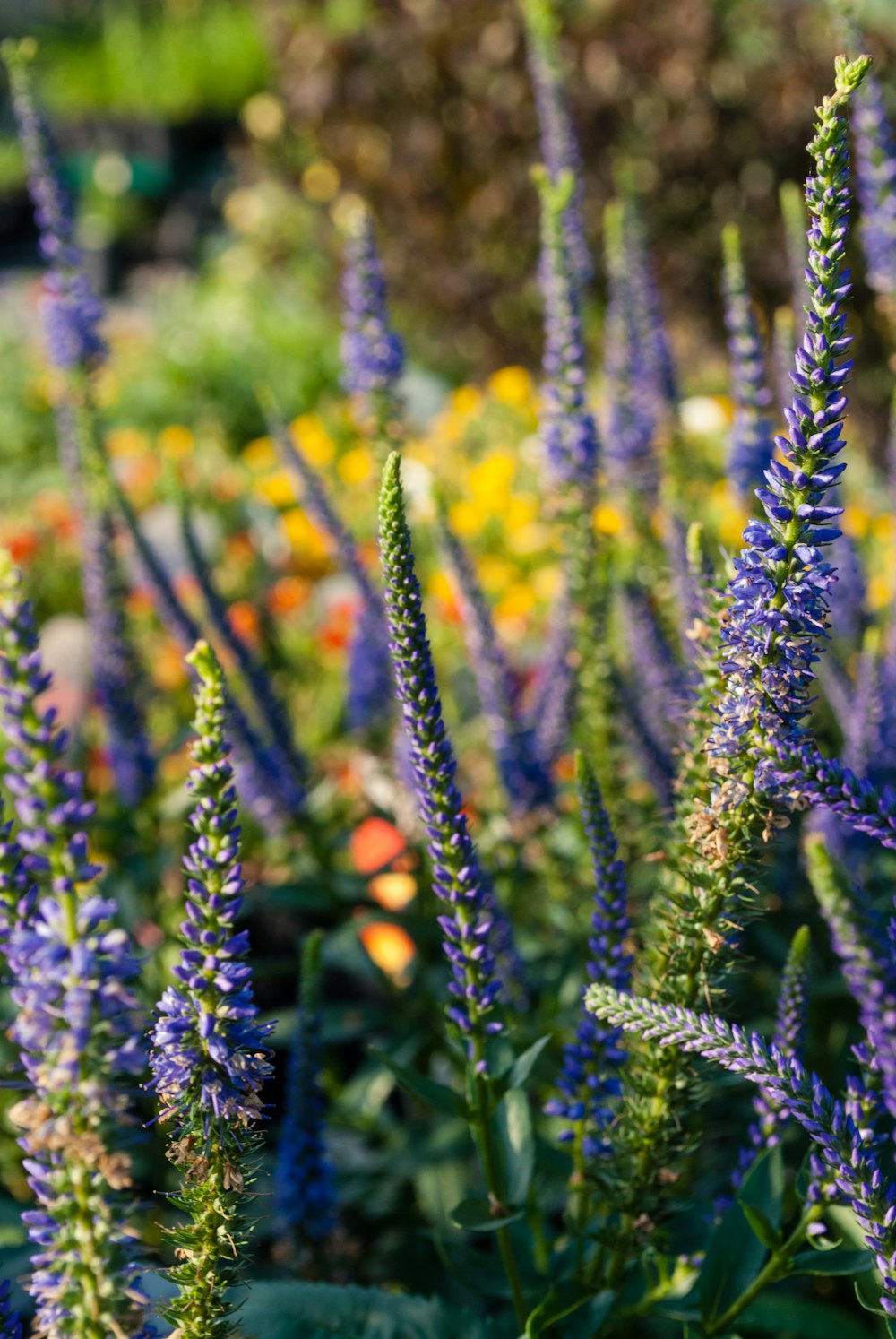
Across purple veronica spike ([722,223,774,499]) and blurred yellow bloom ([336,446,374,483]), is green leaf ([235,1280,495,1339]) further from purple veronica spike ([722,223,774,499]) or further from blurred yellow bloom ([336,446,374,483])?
blurred yellow bloom ([336,446,374,483])

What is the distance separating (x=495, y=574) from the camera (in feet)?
17.9

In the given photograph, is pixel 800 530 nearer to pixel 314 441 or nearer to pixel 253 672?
pixel 253 672

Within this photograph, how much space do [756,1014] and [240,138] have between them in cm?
1365

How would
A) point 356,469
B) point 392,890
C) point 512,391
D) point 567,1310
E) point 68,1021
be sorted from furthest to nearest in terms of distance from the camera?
1. point 512,391
2. point 356,469
3. point 392,890
4. point 567,1310
5. point 68,1021

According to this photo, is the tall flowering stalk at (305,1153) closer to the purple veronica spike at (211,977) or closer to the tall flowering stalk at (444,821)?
the tall flowering stalk at (444,821)

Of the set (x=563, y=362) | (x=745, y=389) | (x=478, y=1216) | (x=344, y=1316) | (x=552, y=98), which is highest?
(x=552, y=98)

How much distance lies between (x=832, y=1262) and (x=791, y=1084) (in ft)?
1.59

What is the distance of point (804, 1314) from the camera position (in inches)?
80.0

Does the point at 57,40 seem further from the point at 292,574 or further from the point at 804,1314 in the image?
the point at 804,1314

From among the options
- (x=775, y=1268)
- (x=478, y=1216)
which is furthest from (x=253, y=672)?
(x=775, y=1268)

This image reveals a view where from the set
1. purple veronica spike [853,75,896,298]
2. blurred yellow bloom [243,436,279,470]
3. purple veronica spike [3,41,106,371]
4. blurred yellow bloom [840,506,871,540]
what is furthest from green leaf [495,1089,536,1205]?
blurred yellow bloom [243,436,279,470]

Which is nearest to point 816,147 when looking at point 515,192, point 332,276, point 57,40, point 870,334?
point 870,334

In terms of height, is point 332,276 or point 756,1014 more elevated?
point 332,276

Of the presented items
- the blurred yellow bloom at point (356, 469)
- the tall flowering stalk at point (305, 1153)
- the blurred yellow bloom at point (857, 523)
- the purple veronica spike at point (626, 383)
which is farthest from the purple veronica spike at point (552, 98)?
the blurred yellow bloom at point (356, 469)
